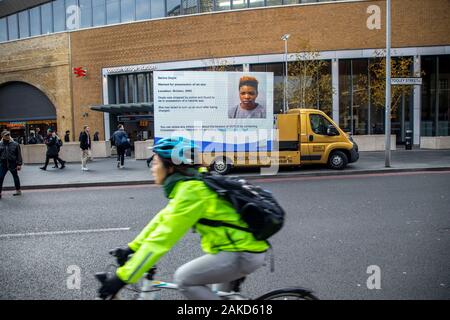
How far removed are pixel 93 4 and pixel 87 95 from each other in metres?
8.18

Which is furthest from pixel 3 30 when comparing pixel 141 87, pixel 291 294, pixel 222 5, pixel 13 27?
pixel 291 294

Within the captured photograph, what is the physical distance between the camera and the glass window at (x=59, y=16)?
34.1m

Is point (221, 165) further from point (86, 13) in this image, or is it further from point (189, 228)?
point (86, 13)

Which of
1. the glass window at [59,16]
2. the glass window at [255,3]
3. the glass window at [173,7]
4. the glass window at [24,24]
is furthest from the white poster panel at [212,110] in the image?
the glass window at [24,24]

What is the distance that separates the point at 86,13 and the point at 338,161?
28648 mm

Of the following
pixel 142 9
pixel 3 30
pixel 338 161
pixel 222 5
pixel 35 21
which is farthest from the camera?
pixel 3 30

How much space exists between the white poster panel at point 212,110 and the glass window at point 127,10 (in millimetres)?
20745

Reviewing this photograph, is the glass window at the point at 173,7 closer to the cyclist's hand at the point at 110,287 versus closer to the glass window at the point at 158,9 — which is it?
the glass window at the point at 158,9

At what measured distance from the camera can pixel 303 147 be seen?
1391 cm

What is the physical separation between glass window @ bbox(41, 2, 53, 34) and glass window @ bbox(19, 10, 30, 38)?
2.22 m

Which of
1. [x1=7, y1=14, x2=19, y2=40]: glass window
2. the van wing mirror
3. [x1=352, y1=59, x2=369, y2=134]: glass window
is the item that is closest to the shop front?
[x1=7, y1=14, x2=19, y2=40]: glass window

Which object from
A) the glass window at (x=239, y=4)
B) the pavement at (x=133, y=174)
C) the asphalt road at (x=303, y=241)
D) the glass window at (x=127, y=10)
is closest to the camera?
the asphalt road at (x=303, y=241)
